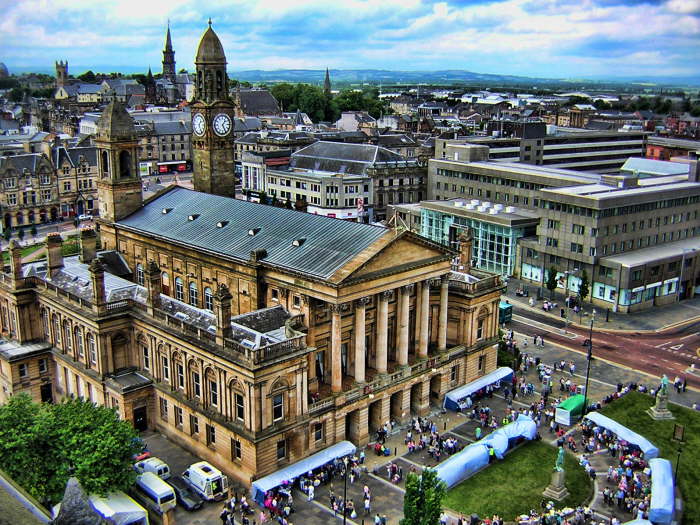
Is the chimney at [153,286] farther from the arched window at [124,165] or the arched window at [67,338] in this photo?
the arched window at [124,165]

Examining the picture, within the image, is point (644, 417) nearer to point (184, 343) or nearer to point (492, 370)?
point (492, 370)

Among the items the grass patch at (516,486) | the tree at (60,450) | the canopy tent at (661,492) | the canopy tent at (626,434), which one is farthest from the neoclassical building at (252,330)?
the canopy tent at (661,492)

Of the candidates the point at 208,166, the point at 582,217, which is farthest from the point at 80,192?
the point at 582,217

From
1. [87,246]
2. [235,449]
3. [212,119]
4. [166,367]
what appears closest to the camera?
[235,449]

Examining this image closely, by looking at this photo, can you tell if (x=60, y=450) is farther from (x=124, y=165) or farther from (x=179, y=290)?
(x=124, y=165)

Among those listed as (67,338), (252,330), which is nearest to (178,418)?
(252,330)

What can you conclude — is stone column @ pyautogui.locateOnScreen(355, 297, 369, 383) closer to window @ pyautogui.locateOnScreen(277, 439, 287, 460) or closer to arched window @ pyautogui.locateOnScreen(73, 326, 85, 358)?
window @ pyautogui.locateOnScreen(277, 439, 287, 460)
